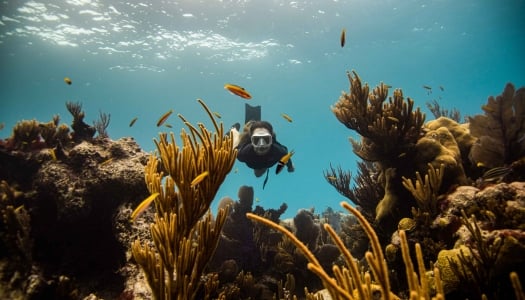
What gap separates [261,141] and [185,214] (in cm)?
509

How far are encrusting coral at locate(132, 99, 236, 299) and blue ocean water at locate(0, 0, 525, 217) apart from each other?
1905 cm

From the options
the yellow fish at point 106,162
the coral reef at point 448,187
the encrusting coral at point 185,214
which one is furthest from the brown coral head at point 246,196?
the encrusting coral at point 185,214

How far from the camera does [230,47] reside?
3525 cm

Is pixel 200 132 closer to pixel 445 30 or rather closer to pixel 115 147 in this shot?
pixel 115 147

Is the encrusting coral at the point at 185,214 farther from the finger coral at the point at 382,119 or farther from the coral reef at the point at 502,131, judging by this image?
the coral reef at the point at 502,131

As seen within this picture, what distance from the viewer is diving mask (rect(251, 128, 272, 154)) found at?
25.0ft

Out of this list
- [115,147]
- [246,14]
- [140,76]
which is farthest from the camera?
[140,76]

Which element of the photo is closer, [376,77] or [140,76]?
[140,76]

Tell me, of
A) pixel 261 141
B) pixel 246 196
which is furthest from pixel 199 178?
pixel 246 196

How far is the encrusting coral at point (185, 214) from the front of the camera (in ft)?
7.94

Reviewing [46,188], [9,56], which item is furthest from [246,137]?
[9,56]

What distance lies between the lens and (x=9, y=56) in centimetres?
3403

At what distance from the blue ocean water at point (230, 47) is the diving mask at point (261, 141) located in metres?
14.7

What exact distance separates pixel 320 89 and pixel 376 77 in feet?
46.8
